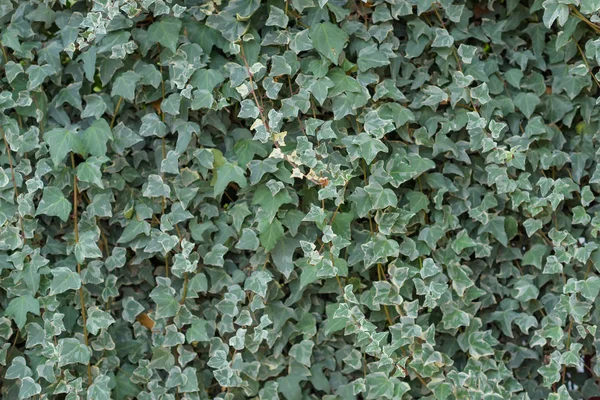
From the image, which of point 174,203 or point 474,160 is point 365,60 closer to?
point 474,160

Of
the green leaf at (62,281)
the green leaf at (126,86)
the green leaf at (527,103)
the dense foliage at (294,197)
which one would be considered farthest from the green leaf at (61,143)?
the green leaf at (527,103)

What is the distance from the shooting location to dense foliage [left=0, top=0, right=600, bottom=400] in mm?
2004

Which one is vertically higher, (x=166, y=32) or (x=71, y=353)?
(x=166, y=32)

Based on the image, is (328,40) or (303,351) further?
(303,351)

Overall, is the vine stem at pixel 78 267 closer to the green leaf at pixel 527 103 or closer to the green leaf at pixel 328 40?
the green leaf at pixel 328 40

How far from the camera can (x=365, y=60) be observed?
6.61ft

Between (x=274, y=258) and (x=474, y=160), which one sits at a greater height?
(x=474, y=160)

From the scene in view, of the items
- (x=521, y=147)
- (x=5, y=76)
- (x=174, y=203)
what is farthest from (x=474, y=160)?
(x=5, y=76)

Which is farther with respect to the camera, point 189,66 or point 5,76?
point 5,76

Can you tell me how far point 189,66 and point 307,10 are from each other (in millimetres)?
377

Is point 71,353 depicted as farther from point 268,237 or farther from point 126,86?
point 126,86

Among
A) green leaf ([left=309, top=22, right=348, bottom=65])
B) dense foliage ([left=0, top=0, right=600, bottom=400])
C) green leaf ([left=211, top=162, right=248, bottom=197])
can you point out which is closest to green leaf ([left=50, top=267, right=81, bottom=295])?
dense foliage ([left=0, top=0, right=600, bottom=400])

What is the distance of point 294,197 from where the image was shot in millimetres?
2027

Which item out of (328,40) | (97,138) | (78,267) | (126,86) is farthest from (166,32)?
(78,267)
